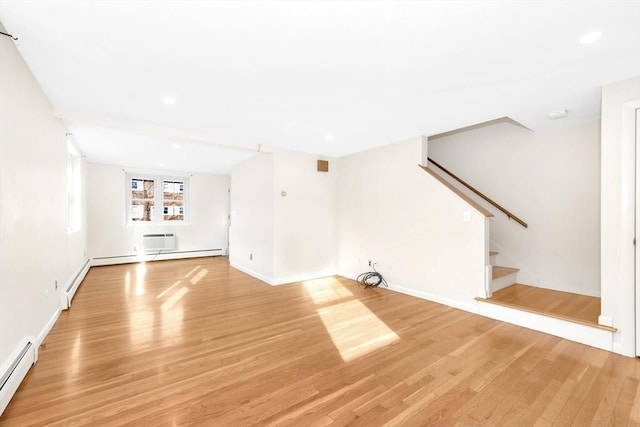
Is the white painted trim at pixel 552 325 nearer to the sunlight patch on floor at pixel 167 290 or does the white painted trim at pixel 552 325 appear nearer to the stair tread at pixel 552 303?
the stair tread at pixel 552 303

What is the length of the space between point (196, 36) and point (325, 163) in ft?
12.1

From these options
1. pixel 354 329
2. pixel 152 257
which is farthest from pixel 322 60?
pixel 152 257

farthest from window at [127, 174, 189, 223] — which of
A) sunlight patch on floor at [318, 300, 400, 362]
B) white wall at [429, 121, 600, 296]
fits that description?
white wall at [429, 121, 600, 296]

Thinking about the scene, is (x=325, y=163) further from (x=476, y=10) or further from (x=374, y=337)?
(x=476, y=10)

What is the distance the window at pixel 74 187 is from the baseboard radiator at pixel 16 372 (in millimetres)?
3272

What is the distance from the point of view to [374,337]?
2.74 meters

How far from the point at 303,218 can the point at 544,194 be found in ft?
12.3

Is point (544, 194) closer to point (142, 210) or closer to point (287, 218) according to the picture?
point (287, 218)

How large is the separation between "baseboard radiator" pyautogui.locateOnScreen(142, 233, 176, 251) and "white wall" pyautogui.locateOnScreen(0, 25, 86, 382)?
3.78 m

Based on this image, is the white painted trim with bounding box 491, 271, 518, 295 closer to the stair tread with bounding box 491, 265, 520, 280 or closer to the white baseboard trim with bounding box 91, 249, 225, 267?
the stair tread with bounding box 491, 265, 520, 280

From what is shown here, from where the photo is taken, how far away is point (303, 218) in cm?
512

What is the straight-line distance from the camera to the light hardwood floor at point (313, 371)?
5.53 feet

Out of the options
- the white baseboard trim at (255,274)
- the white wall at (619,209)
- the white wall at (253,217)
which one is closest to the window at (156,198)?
the white wall at (253,217)

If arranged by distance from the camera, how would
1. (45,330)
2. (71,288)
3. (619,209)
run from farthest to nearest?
(71,288) < (45,330) < (619,209)
